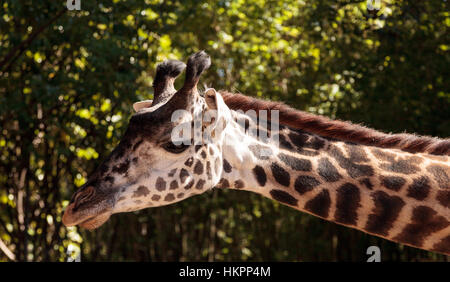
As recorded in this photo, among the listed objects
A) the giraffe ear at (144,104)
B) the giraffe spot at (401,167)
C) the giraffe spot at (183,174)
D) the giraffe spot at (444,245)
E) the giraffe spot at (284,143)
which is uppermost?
the giraffe ear at (144,104)

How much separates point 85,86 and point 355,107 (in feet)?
13.9

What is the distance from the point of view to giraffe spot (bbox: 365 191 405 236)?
133 inches

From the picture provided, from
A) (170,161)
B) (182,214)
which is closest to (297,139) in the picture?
(170,161)

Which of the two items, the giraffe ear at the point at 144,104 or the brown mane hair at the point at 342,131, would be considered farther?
the giraffe ear at the point at 144,104

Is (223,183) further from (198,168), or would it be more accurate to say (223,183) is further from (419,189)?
(419,189)

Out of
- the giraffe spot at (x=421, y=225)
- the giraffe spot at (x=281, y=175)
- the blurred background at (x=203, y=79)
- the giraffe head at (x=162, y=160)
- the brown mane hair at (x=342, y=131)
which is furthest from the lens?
the blurred background at (x=203, y=79)

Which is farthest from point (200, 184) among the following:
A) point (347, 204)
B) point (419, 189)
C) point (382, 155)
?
point (419, 189)

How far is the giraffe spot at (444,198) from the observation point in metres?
3.37

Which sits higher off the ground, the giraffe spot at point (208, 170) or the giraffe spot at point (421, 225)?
the giraffe spot at point (208, 170)

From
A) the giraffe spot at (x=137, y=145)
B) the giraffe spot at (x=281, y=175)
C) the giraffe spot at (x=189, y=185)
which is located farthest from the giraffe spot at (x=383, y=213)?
the giraffe spot at (x=137, y=145)

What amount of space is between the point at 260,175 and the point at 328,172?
0.36 meters

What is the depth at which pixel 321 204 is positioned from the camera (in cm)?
342

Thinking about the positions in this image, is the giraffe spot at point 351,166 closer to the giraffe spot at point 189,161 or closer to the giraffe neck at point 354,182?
the giraffe neck at point 354,182

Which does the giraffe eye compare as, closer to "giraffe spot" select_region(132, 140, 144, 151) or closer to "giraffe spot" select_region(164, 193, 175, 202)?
"giraffe spot" select_region(132, 140, 144, 151)
